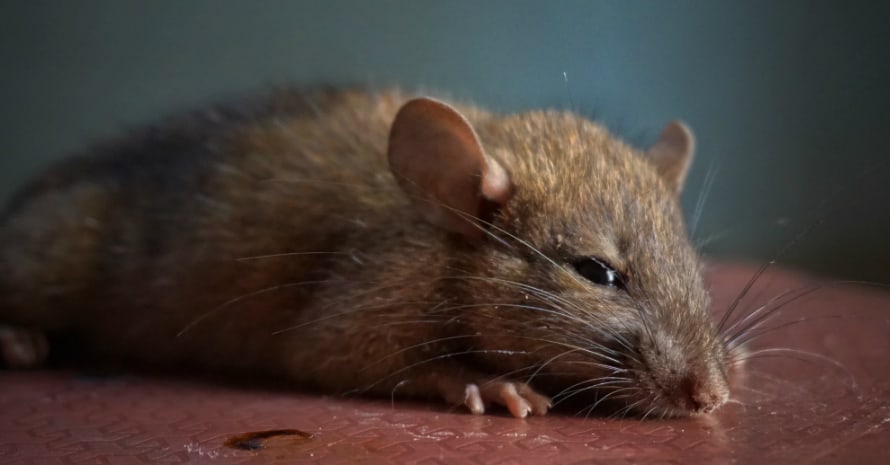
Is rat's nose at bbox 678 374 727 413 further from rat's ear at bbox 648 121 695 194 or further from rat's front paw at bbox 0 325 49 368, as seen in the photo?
rat's front paw at bbox 0 325 49 368

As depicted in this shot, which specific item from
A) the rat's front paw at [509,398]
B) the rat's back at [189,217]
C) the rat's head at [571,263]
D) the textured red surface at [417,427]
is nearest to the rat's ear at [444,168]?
the rat's head at [571,263]

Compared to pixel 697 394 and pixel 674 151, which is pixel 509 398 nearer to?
pixel 697 394

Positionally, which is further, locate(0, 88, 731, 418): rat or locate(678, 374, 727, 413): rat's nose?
locate(0, 88, 731, 418): rat

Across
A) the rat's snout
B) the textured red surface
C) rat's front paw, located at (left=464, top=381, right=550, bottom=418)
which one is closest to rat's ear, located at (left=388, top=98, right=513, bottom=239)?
rat's front paw, located at (left=464, top=381, right=550, bottom=418)

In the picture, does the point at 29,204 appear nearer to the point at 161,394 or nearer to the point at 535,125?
the point at 161,394

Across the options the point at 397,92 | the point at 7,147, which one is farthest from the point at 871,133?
the point at 7,147

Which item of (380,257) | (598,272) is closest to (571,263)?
(598,272)
